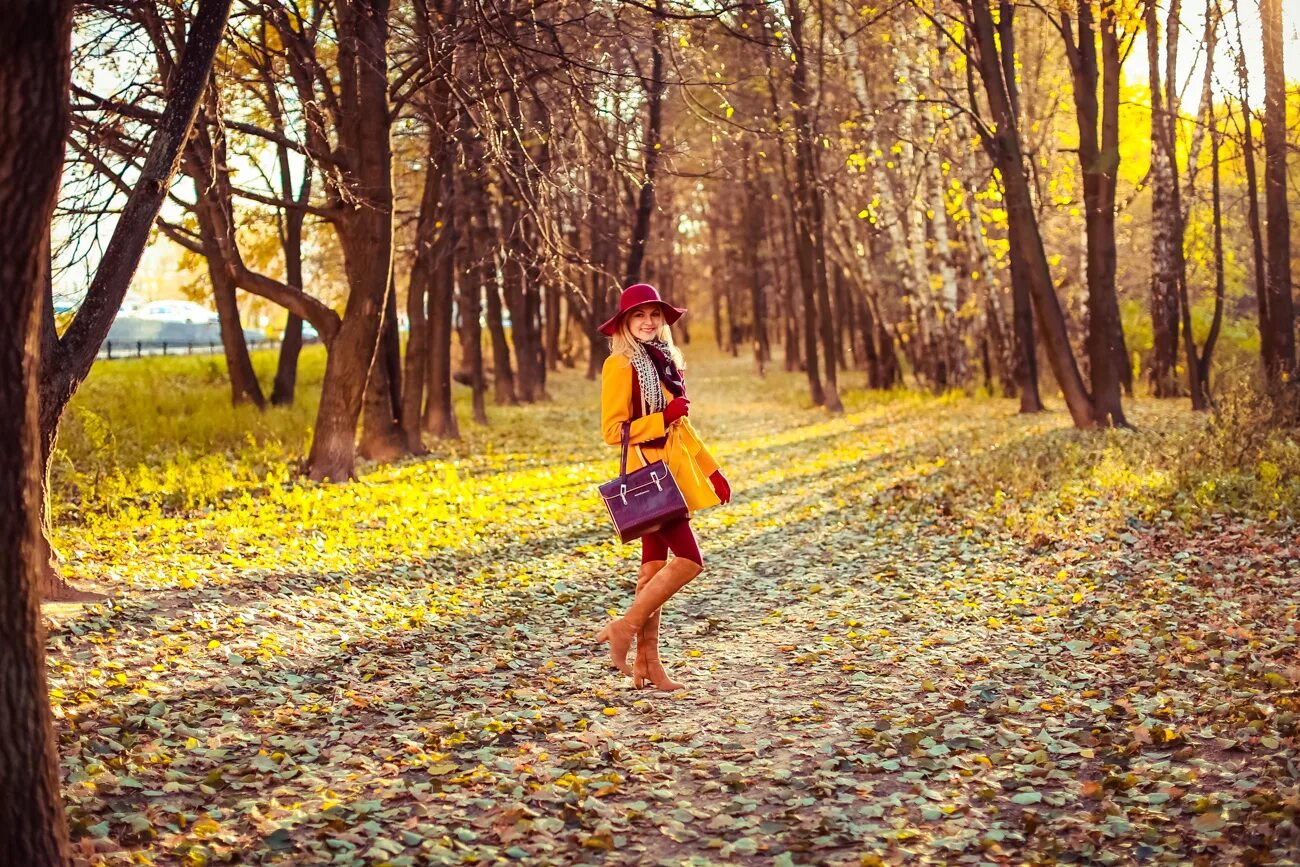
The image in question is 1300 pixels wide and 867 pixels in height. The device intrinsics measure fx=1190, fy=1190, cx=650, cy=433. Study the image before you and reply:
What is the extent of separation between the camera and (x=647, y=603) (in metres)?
6.85

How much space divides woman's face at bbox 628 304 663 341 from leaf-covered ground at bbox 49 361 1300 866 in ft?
7.12

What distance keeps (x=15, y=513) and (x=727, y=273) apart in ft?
171

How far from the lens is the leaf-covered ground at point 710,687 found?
5.06m

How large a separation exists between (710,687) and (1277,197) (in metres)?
13.0

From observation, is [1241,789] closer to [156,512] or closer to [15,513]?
[15,513]

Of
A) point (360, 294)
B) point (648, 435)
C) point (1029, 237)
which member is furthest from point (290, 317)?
point (648, 435)

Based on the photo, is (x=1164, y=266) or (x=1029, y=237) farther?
(x=1164, y=266)

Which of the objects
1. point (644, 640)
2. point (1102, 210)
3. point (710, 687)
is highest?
point (1102, 210)

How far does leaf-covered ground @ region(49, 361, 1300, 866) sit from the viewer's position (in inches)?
199

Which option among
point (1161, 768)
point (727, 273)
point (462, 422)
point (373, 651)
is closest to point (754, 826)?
point (1161, 768)

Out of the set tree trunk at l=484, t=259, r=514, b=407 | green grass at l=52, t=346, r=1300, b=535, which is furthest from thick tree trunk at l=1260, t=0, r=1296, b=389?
tree trunk at l=484, t=259, r=514, b=407

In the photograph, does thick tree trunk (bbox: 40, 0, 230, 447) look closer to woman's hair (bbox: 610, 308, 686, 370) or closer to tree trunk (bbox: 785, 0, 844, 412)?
woman's hair (bbox: 610, 308, 686, 370)

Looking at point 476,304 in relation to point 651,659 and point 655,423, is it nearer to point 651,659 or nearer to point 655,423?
point 651,659

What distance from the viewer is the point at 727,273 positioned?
55.2 metres
